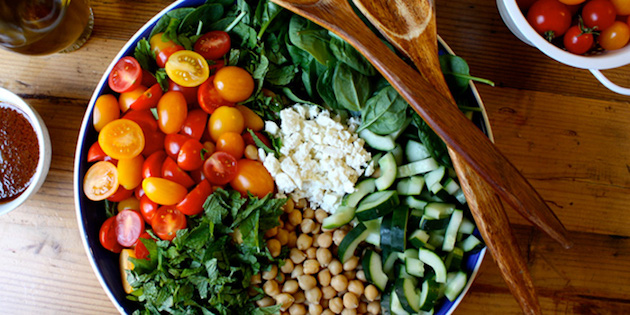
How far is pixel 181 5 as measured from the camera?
1412 mm

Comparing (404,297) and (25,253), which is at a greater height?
(404,297)

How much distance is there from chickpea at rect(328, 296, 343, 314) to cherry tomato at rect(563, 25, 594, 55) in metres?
1.11

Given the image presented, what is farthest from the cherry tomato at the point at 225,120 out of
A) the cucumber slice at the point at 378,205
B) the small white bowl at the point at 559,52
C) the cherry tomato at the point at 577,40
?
the cherry tomato at the point at 577,40

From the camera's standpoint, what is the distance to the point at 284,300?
1.41m

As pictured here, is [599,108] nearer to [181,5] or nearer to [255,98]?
[255,98]

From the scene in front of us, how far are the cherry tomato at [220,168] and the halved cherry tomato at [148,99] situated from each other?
26 cm

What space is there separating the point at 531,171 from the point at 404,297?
0.70 metres

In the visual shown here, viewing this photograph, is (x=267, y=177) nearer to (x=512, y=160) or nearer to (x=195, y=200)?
(x=195, y=200)

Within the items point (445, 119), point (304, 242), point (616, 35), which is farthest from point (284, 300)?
point (616, 35)

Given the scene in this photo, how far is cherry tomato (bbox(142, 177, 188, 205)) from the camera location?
1.31 metres

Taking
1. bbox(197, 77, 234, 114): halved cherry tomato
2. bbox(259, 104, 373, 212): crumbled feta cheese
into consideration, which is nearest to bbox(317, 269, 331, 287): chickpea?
bbox(259, 104, 373, 212): crumbled feta cheese

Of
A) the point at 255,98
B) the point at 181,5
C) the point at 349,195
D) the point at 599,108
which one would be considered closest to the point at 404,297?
the point at 349,195

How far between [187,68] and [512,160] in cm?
119

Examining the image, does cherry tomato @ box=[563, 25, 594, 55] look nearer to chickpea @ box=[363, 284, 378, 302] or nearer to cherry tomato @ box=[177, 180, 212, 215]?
chickpea @ box=[363, 284, 378, 302]
